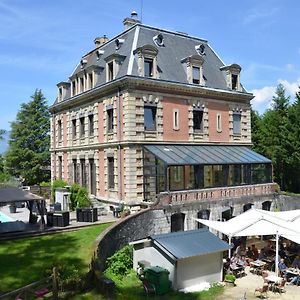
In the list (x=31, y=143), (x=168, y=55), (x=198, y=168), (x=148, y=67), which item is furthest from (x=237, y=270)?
(x=31, y=143)

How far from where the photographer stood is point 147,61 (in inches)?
943

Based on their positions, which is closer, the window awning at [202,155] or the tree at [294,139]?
the window awning at [202,155]

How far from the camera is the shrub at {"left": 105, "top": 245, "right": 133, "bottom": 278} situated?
1569 cm

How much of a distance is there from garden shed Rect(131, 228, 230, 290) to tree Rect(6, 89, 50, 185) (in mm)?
30065

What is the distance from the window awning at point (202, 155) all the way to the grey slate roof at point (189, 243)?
5819 mm

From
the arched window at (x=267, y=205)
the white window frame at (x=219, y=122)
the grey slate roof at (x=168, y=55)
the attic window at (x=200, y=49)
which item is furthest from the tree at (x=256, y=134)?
the attic window at (x=200, y=49)

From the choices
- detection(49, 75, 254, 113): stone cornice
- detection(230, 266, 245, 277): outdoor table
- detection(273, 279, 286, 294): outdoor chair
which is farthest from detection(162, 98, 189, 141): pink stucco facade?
detection(273, 279, 286, 294): outdoor chair

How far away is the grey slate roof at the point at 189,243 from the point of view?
15.2 meters

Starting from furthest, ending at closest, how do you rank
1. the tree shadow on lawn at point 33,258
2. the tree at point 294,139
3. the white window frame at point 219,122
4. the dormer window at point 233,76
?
1. the tree at point 294,139
2. the dormer window at point 233,76
3. the white window frame at point 219,122
4. the tree shadow on lawn at point 33,258

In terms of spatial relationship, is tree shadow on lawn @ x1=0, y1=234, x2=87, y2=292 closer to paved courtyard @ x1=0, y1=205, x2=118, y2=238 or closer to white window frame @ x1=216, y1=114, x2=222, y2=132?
paved courtyard @ x1=0, y1=205, x2=118, y2=238

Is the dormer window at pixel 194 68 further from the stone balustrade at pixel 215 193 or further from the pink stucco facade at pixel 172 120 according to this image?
the stone balustrade at pixel 215 193

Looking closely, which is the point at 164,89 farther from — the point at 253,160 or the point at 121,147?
the point at 253,160

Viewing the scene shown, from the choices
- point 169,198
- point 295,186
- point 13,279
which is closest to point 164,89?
point 169,198

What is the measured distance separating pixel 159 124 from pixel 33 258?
40.7 feet
